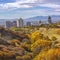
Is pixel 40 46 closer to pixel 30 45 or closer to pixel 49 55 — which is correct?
pixel 30 45

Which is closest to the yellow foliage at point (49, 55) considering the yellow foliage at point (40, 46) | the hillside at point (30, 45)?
the hillside at point (30, 45)

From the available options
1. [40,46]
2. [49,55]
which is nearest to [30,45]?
[40,46]

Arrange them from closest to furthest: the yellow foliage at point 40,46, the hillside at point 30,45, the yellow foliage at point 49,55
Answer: the yellow foliage at point 49,55 < the hillside at point 30,45 < the yellow foliage at point 40,46

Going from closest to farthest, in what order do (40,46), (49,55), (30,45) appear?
1. (49,55)
2. (40,46)
3. (30,45)

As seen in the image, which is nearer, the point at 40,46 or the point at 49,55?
the point at 49,55

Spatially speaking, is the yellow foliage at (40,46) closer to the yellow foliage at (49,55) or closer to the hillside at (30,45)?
the hillside at (30,45)

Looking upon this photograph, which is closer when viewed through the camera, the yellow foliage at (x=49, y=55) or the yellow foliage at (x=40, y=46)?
the yellow foliage at (x=49, y=55)

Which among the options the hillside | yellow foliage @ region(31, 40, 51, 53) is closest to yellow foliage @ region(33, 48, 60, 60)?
the hillside

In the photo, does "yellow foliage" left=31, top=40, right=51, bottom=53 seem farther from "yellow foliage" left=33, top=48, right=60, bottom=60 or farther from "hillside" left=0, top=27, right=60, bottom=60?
"yellow foliage" left=33, top=48, right=60, bottom=60

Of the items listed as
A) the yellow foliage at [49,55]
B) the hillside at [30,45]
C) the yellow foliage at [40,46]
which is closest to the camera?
the yellow foliage at [49,55]

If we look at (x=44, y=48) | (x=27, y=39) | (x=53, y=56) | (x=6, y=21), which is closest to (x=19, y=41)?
(x=27, y=39)

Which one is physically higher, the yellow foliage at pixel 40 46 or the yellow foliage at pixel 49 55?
the yellow foliage at pixel 40 46
